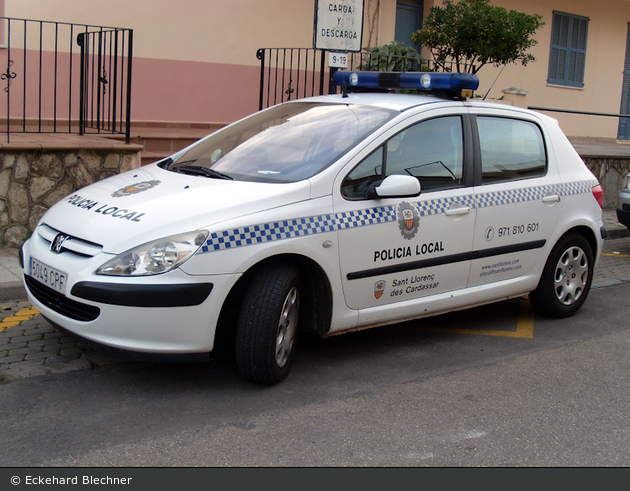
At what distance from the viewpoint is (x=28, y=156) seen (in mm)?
6578

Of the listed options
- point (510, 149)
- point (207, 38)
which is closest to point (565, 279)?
point (510, 149)

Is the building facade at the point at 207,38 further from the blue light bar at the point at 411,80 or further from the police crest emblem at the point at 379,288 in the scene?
the police crest emblem at the point at 379,288

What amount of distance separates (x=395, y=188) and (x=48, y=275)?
6.48ft

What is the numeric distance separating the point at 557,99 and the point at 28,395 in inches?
568

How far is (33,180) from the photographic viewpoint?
6.62m

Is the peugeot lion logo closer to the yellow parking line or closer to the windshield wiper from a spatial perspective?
the windshield wiper

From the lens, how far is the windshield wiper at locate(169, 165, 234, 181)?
4.36 m

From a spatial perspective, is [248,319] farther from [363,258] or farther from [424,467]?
[424,467]

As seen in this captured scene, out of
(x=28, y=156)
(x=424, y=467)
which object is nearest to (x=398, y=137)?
(x=424, y=467)

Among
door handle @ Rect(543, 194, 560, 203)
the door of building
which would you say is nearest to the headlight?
door handle @ Rect(543, 194, 560, 203)

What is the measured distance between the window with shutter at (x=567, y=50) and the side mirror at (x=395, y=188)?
41.3 ft

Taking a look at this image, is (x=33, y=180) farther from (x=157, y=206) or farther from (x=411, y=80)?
(x=411, y=80)

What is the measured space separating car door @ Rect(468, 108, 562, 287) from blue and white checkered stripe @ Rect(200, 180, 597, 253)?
1cm
